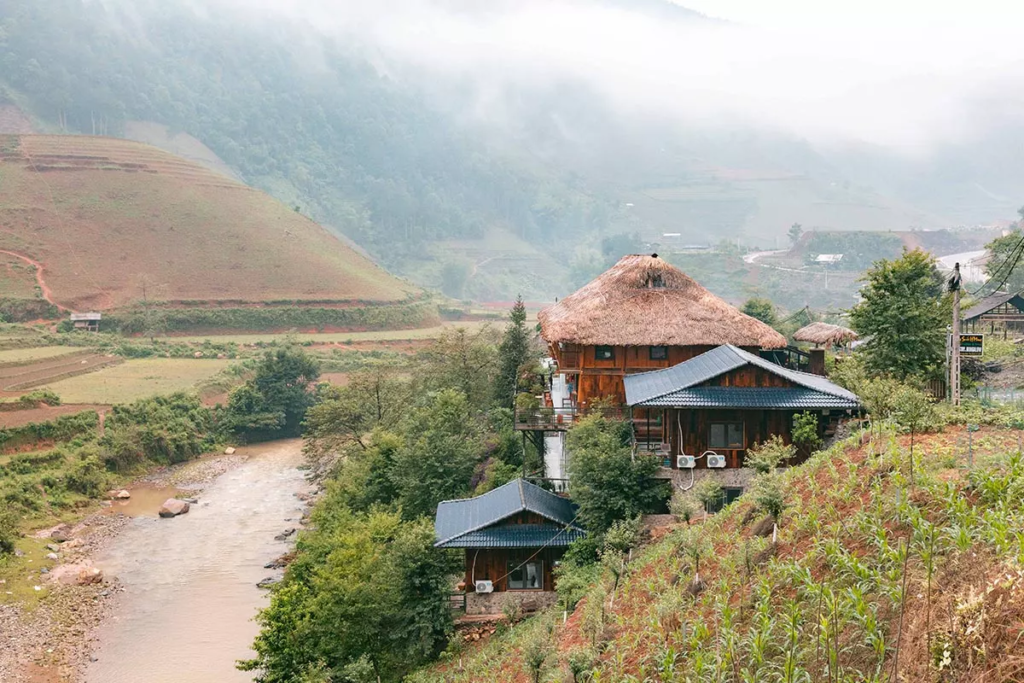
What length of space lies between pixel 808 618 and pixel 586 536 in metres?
10.1

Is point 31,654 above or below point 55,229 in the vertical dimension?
below

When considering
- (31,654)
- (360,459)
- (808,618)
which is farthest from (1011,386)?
(31,654)

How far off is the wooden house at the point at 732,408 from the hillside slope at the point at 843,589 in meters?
4.38

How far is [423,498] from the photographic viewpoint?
82.8 feet

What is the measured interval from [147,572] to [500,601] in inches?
628

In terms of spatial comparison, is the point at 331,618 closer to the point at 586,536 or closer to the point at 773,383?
the point at 586,536

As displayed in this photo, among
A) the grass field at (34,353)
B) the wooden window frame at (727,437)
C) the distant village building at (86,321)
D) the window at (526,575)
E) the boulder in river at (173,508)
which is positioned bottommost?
the boulder in river at (173,508)

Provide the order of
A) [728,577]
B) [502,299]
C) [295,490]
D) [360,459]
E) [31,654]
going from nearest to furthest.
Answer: [728,577] → [31,654] → [360,459] → [295,490] → [502,299]

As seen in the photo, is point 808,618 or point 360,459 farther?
point 360,459

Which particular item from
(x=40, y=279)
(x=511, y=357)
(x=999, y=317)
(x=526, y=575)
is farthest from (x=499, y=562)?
(x=40, y=279)

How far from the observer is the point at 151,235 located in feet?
295

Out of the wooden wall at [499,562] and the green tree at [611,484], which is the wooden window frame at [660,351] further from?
the wooden wall at [499,562]

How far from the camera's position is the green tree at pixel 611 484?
1945 centimetres

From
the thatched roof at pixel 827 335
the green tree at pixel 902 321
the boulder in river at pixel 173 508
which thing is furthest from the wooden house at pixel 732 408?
the boulder in river at pixel 173 508
